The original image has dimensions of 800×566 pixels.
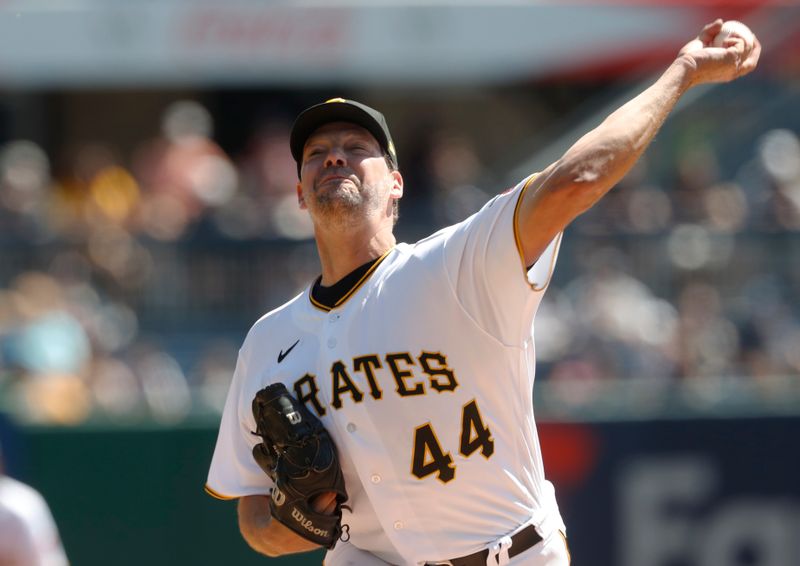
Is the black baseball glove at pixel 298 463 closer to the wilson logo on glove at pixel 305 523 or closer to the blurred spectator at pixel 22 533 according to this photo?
the wilson logo on glove at pixel 305 523

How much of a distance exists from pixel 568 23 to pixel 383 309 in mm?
8477

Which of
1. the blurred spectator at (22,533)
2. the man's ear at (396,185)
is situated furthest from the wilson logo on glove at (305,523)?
the blurred spectator at (22,533)

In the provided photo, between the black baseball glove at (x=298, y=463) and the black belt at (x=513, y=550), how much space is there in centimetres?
33

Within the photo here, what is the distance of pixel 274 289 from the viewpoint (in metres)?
9.70

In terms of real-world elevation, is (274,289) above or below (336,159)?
above

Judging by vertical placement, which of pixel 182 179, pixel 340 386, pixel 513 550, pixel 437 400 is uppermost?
pixel 182 179

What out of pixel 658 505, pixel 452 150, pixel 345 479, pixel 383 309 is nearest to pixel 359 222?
pixel 383 309

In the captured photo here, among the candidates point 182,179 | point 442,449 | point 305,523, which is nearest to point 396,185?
point 442,449

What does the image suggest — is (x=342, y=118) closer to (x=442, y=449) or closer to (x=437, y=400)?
(x=437, y=400)

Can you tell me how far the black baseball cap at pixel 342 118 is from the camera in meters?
4.15

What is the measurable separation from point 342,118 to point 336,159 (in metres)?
0.17

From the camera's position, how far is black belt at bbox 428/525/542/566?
152 inches

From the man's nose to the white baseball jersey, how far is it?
34cm

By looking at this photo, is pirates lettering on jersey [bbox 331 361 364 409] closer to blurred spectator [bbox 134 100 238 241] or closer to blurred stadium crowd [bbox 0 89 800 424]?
blurred stadium crowd [bbox 0 89 800 424]
